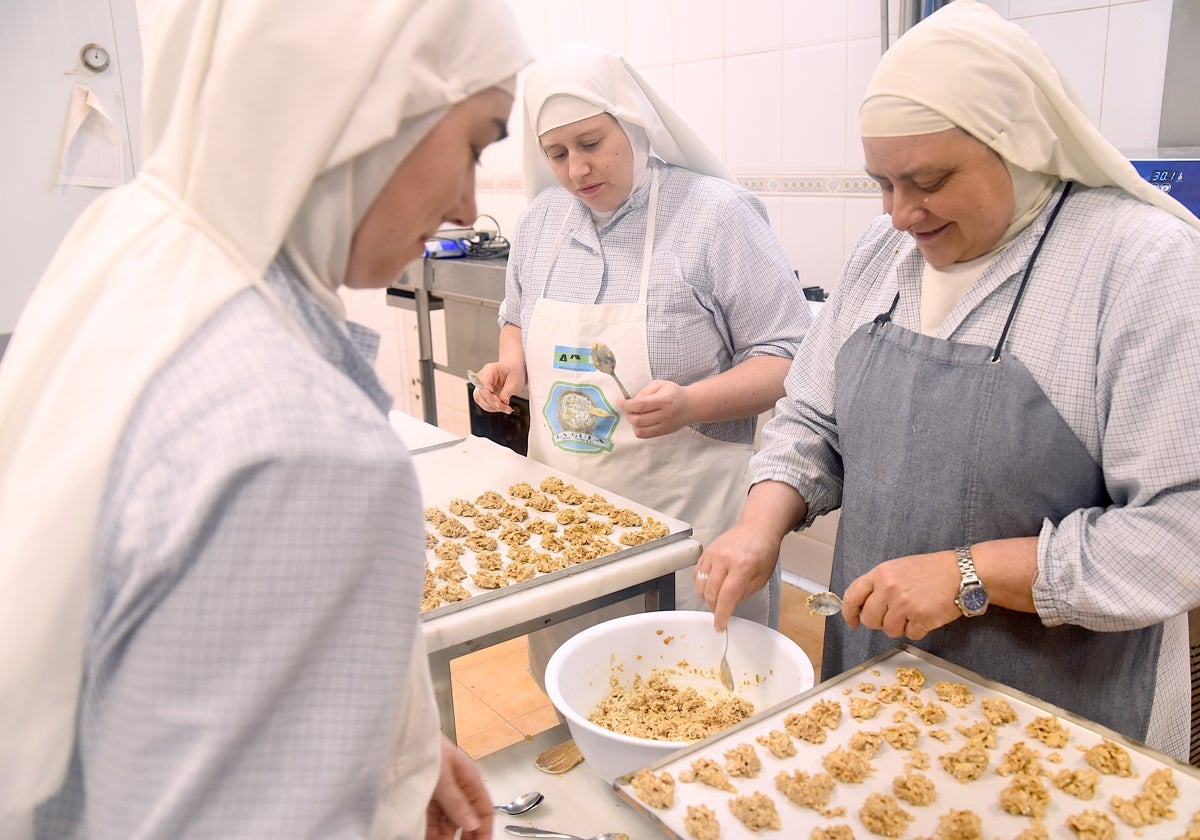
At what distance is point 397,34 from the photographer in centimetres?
70

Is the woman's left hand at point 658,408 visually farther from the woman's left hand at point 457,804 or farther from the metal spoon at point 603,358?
the woman's left hand at point 457,804

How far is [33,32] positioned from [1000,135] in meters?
3.01

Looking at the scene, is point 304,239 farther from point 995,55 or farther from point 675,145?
point 675,145

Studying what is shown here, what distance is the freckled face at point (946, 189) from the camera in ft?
4.19

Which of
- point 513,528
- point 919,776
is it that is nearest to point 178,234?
point 919,776

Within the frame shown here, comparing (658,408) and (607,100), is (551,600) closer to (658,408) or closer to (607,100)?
(658,408)

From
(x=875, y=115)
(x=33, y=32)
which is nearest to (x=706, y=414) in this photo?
(x=875, y=115)

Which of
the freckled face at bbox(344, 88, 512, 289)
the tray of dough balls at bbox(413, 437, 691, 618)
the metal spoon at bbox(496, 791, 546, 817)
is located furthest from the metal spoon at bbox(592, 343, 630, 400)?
the freckled face at bbox(344, 88, 512, 289)

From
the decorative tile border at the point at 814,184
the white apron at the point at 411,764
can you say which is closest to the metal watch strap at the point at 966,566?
the white apron at the point at 411,764

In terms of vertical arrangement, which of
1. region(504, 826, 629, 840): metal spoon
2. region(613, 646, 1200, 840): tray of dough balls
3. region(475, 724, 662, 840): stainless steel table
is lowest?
region(475, 724, 662, 840): stainless steel table

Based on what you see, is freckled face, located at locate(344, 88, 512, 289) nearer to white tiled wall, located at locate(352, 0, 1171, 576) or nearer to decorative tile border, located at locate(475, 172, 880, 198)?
white tiled wall, located at locate(352, 0, 1171, 576)

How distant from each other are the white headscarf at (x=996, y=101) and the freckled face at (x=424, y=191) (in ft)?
2.30

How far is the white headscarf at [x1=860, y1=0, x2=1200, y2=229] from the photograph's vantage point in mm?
1239

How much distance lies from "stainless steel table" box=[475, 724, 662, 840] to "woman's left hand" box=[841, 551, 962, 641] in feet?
1.36
